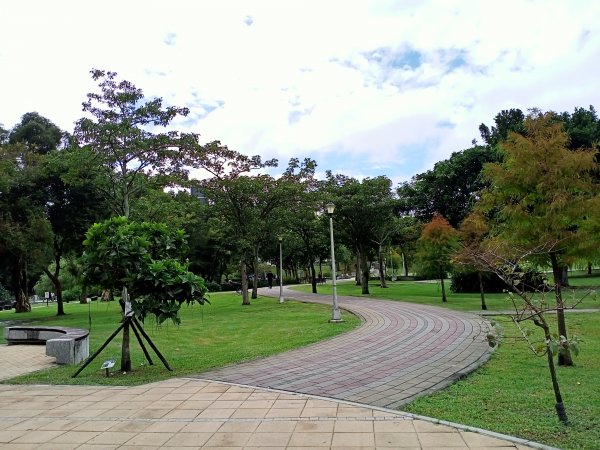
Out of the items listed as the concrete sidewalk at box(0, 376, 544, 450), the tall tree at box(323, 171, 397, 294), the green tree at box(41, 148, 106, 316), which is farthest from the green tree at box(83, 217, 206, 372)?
the tall tree at box(323, 171, 397, 294)

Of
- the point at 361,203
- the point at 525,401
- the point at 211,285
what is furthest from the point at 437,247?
the point at 525,401

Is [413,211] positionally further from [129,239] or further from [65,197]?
[129,239]

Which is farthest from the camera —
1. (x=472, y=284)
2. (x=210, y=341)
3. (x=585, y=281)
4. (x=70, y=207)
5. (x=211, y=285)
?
(x=585, y=281)

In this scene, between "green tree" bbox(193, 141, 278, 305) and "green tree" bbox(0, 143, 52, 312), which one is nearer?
"green tree" bbox(0, 143, 52, 312)

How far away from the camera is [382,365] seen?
783 cm

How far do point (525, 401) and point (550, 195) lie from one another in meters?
3.86

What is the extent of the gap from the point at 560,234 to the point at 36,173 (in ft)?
70.1

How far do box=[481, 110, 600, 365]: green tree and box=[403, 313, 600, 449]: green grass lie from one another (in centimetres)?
85

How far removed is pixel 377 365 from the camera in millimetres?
7852

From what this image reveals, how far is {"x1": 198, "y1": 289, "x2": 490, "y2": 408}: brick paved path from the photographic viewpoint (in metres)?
6.22

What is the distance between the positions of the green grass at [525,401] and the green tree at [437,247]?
42.4 ft

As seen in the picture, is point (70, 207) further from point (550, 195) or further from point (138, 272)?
point (550, 195)

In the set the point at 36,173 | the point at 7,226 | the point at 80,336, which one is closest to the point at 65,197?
the point at 36,173

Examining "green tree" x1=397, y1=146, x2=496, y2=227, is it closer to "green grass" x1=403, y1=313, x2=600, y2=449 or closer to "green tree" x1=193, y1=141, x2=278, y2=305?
"green tree" x1=193, y1=141, x2=278, y2=305
